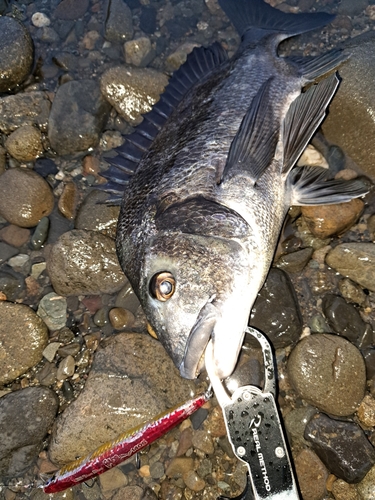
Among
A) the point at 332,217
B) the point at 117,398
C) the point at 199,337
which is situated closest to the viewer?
the point at 199,337

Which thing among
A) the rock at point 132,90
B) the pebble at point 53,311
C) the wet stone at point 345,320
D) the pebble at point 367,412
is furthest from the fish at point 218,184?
the pebble at point 367,412

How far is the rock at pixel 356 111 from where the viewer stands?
160 inches

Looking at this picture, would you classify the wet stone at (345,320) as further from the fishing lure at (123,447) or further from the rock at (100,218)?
the rock at (100,218)

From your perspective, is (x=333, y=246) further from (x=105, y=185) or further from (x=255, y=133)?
A: (x=105, y=185)

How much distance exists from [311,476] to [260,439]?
896 mm

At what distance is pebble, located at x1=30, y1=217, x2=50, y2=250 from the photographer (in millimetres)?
4344

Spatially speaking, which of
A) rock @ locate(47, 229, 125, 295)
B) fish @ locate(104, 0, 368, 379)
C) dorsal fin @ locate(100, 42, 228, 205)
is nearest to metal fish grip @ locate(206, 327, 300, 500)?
fish @ locate(104, 0, 368, 379)

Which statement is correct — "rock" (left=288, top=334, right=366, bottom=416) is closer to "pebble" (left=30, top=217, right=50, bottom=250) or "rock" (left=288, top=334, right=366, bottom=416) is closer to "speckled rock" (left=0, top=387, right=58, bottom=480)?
"speckled rock" (left=0, top=387, right=58, bottom=480)

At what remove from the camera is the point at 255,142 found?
3.39m

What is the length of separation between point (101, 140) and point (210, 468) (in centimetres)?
368

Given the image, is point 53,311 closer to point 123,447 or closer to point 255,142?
point 123,447

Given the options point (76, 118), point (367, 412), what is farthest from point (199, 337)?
point (76, 118)

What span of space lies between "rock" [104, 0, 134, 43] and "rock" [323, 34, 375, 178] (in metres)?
2.82

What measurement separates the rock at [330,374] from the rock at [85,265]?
190cm
